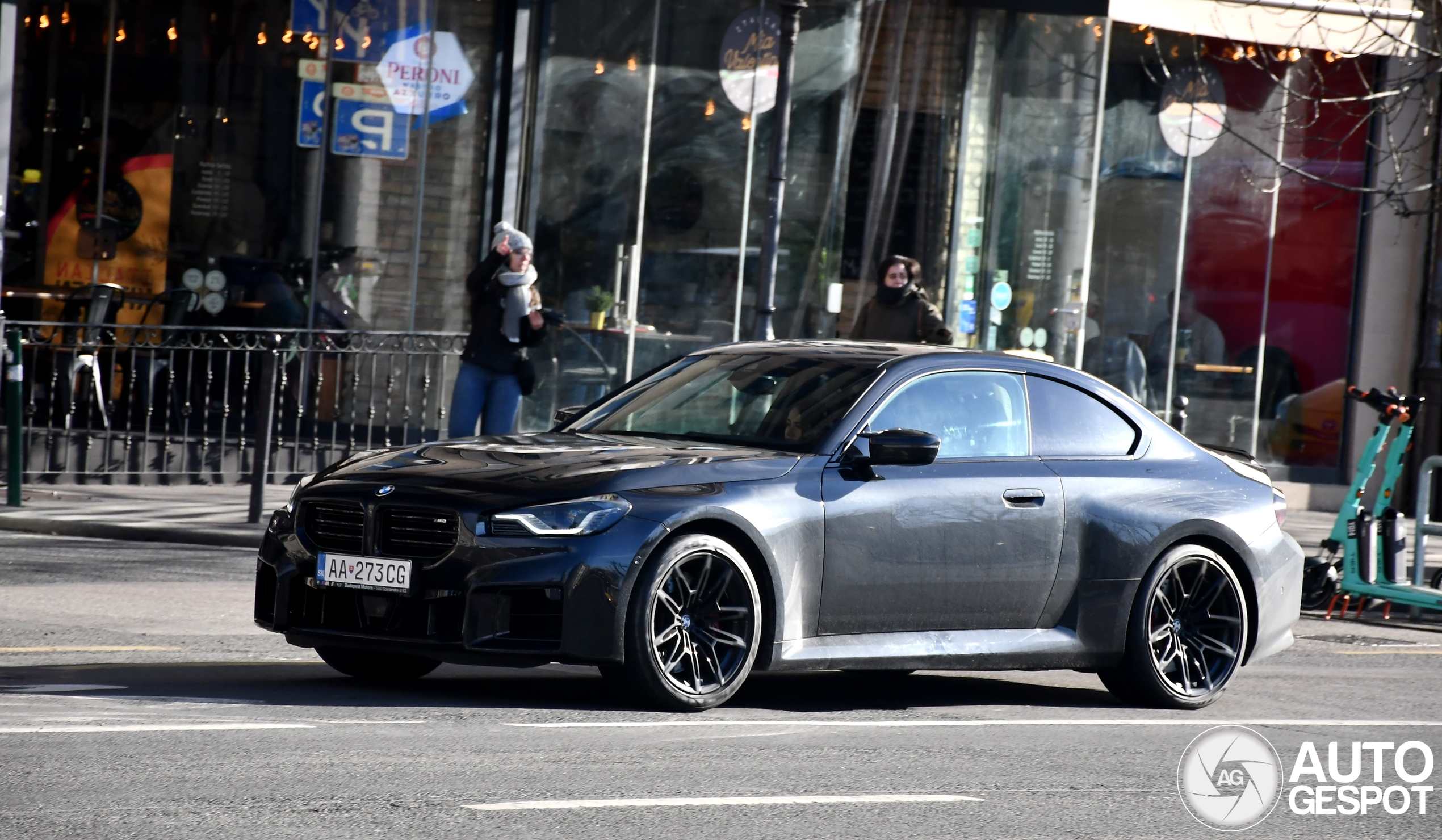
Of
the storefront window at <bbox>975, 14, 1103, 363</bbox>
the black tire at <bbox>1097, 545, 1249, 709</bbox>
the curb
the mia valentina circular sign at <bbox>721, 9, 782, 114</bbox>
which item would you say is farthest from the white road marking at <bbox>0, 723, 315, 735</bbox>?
the storefront window at <bbox>975, 14, 1103, 363</bbox>

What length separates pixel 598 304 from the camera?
18.7m

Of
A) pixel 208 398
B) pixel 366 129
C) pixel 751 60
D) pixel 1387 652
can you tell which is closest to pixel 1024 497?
pixel 1387 652

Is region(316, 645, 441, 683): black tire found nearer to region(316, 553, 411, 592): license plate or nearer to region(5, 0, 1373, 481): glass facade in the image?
region(316, 553, 411, 592): license plate

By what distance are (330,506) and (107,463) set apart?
27.3ft

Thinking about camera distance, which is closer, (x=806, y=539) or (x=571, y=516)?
(x=571, y=516)

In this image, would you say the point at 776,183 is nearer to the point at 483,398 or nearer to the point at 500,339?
the point at 500,339

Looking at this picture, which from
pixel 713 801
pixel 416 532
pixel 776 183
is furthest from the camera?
pixel 776 183

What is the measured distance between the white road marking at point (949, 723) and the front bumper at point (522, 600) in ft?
0.75

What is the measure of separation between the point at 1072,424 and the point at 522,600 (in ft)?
9.05

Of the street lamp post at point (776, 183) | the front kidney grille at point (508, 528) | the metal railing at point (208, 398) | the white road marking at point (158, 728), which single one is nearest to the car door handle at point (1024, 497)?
the front kidney grille at point (508, 528)

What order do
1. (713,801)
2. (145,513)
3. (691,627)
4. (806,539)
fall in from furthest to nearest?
(145,513) → (806,539) → (691,627) → (713,801)

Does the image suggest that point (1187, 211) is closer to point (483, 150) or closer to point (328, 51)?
point (483, 150)

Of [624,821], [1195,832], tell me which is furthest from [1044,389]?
[624,821]

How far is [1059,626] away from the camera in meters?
8.16
